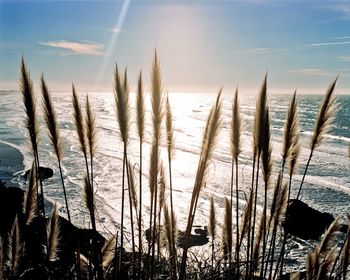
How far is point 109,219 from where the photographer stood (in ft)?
39.7

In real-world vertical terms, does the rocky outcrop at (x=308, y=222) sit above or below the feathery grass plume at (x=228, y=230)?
below

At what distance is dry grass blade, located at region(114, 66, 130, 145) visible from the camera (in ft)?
8.63

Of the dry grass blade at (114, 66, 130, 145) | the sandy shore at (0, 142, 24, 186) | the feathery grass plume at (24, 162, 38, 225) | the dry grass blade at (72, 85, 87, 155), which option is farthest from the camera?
the sandy shore at (0, 142, 24, 186)

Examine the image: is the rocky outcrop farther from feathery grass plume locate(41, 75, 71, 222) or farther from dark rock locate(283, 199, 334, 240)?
feathery grass plume locate(41, 75, 71, 222)

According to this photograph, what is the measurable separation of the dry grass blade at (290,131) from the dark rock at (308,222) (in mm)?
9451

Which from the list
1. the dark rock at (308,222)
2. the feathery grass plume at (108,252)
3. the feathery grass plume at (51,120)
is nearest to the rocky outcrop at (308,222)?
the dark rock at (308,222)

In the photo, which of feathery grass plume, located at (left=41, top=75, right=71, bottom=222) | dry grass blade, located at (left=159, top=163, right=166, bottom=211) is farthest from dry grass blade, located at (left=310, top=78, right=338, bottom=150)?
feathery grass plume, located at (left=41, top=75, right=71, bottom=222)

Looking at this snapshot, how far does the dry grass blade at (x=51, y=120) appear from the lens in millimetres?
2765

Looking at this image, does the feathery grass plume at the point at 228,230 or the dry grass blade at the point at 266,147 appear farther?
the feathery grass plume at the point at 228,230

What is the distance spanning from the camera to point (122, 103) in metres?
2.68

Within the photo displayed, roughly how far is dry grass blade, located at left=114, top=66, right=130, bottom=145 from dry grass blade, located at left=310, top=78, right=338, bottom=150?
1601 millimetres

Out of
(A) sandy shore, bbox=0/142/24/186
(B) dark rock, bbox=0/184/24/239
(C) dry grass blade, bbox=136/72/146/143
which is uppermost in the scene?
(C) dry grass blade, bbox=136/72/146/143

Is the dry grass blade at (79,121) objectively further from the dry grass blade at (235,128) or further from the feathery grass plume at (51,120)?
the dry grass blade at (235,128)

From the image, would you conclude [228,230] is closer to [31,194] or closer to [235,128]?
[235,128]
